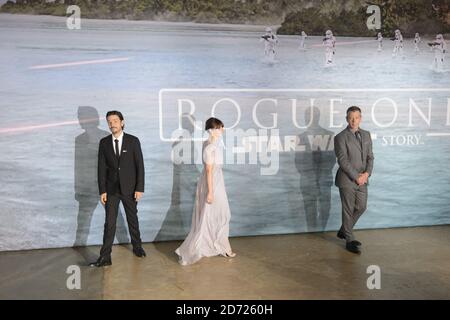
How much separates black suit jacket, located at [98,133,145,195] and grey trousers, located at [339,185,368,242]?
7.20 feet

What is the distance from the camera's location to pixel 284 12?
6027mm

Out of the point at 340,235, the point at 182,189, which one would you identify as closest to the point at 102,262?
the point at 182,189

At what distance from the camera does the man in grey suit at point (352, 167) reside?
531 centimetres

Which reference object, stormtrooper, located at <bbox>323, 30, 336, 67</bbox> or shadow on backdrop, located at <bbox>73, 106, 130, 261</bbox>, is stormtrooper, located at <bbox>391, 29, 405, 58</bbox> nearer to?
stormtrooper, located at <bbox>323, 30, 336, 67</bbox>

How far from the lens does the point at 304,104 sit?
5996mm

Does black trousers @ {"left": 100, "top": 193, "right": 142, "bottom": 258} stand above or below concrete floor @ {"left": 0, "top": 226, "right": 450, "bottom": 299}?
above

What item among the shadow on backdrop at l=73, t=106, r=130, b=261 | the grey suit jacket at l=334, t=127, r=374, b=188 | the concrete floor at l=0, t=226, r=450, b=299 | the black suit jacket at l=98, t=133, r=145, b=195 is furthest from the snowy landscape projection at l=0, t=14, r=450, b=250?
the grey suit jacket at l=334, t=127, r=374, b=188

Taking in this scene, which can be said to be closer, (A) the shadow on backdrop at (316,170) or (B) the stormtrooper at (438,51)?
(A) the shadow on backdrop at (316,170)

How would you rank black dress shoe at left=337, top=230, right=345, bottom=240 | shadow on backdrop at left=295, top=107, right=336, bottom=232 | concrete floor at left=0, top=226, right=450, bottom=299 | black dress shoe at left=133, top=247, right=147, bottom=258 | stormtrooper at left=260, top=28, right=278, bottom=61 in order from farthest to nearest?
shadow on backdrop at left=295, top=107, right=336, bottom=232 → stormtrooper at left=260, top=28, right=278, bottom=61 → black dress shoe at left=337, top=230, right=345, bottom=240 → black dress shoe at left=133, top=247, right=147, bottom=258 → concrete floor at left=0, top=226, right=450, bottom=299

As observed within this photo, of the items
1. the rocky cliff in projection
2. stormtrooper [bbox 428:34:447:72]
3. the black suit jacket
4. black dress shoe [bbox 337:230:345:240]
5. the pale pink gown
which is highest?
the rocky cliff in projection

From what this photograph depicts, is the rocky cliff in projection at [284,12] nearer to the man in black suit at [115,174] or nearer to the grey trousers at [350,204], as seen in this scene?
the man in black suit at [115,174]

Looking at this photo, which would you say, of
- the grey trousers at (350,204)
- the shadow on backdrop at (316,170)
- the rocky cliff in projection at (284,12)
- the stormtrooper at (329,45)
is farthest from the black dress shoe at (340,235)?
the rocky cliff in projection at (284,12)

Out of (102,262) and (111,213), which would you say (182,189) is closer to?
(111,213)

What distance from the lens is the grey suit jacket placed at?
5316 mm
